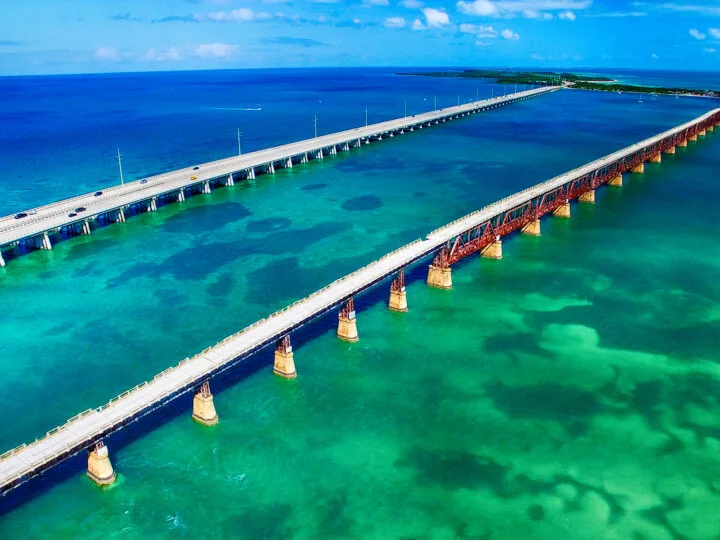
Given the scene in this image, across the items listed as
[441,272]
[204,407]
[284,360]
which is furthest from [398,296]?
[204,407]

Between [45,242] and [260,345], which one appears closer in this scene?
[260,345]

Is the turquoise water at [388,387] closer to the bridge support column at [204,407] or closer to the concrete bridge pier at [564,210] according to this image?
the bridge support column at [204,407]

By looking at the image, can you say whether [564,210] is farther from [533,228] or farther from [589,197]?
[533,228]

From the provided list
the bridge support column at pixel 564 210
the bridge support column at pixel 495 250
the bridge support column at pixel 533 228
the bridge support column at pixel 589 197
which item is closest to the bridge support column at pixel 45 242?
the bridge support column at pixel 495 250

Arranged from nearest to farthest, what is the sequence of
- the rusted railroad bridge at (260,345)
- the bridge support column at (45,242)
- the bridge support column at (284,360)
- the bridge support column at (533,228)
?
the rusted railroad bridge at (260,345) < the bridge support column at (284,360) < the bridge support column at (45,242) < the bridge support column at (533,228)

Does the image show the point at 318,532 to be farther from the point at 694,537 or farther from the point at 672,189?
the point at 672,189

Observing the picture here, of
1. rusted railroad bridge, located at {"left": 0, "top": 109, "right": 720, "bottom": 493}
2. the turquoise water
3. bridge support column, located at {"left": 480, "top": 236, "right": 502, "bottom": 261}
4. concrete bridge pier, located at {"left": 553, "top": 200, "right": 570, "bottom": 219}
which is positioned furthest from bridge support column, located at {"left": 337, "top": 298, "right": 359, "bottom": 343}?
concrete bridge pier, located at {"left": 553, "top": 200, "right": 570, "bottom": 219}

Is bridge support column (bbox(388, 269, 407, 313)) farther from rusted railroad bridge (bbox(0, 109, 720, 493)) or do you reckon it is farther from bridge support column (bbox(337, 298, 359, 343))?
bridge support column (bbox(337, 298, 359, 343))
